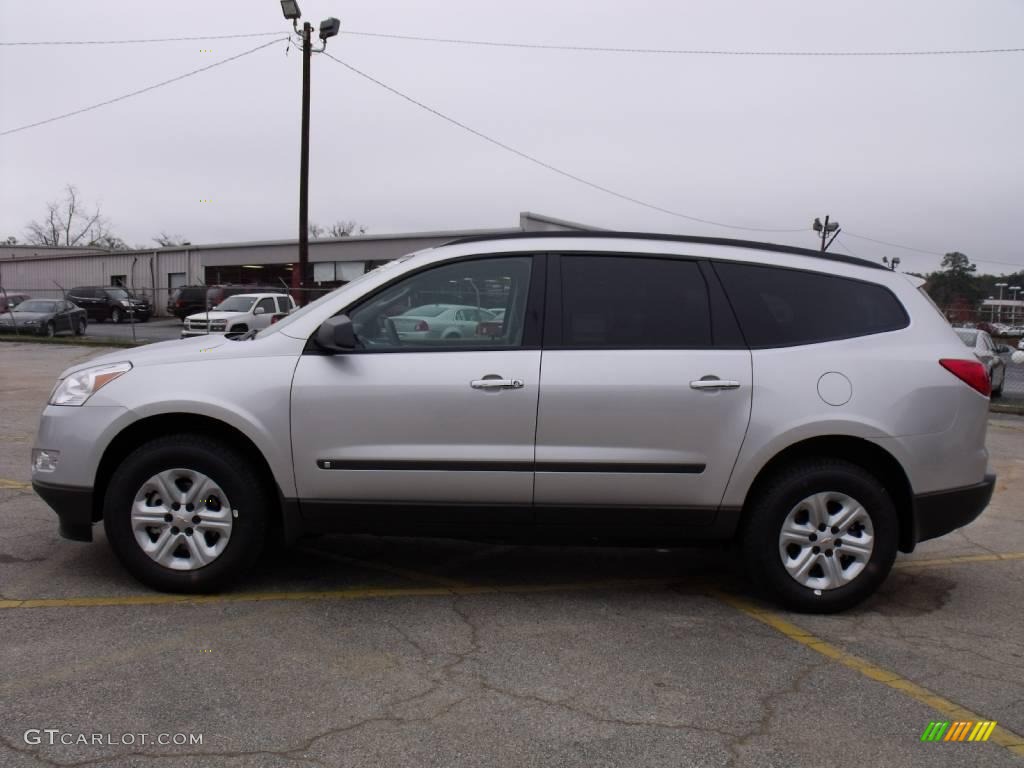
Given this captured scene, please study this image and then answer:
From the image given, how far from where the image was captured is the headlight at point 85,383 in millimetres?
4355

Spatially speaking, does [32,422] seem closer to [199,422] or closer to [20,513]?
[20,513]

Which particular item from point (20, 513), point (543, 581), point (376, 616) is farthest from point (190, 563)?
point (20, 513)

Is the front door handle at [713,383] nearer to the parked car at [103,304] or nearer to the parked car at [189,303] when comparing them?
the parked car at [189,303]

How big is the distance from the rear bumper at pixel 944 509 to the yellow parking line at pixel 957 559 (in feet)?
3.37

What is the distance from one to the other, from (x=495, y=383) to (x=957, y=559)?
3409 millimetres

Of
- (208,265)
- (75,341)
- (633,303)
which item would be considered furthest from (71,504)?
(208,265)

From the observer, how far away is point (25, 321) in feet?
Result: 89.6

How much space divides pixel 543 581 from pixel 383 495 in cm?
112

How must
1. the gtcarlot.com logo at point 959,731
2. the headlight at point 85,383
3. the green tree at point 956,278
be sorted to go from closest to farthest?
the gtcarlot.com logo at point 959,731 → the headlight at point 85,383 → the green tree at point 956,278

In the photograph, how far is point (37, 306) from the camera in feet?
92.0

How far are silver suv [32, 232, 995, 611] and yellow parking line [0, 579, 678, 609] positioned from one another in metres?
0.09

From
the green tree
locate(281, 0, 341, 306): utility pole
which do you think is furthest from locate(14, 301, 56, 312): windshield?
the green tree

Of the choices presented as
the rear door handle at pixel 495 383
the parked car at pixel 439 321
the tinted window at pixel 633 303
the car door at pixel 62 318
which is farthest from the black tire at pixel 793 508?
the car door at pixel 62 318

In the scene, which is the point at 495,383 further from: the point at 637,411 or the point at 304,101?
the point at 304,101
